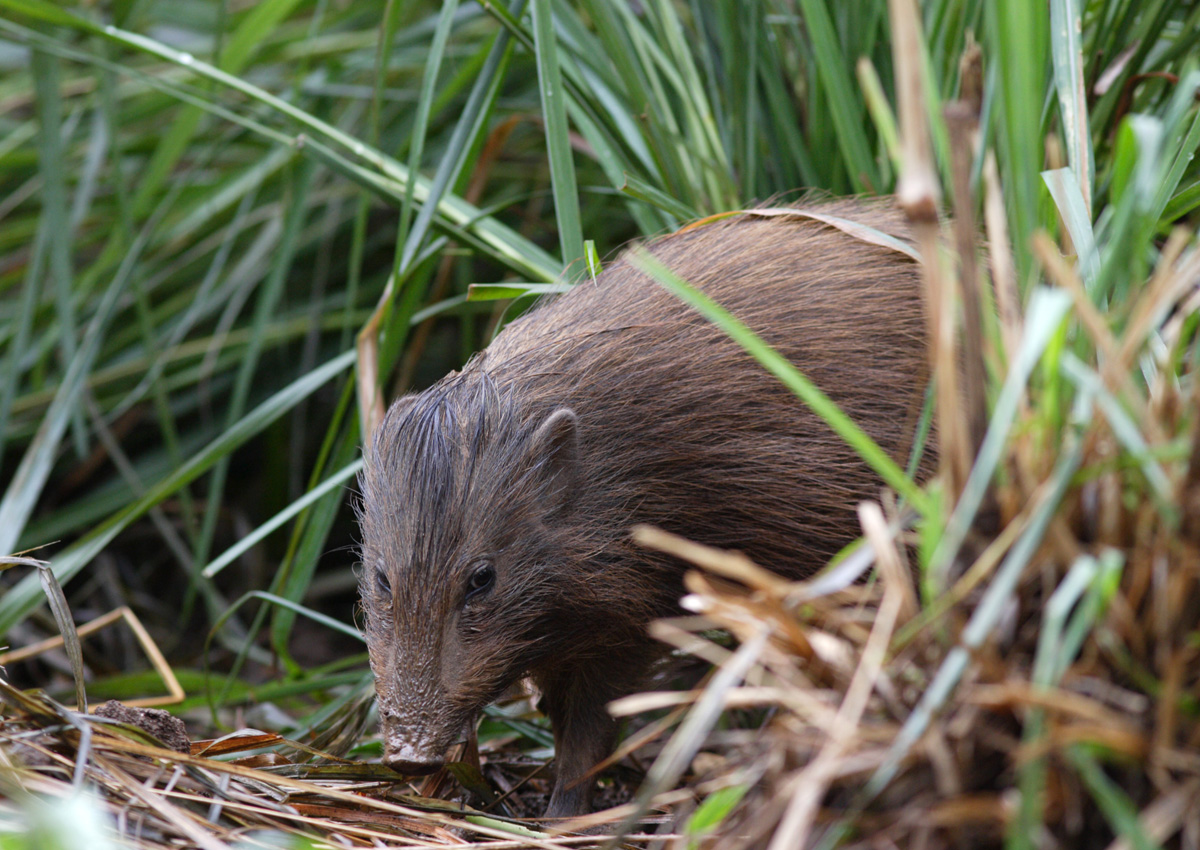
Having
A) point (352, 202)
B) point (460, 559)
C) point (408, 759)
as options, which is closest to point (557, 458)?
point (460, 559)

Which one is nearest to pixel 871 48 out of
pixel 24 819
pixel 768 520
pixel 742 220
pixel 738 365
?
pixel 742 220

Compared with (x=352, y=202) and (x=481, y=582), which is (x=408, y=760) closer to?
(x=481, y=582)

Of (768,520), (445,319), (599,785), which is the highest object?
(768,520)

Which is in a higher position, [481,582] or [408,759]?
[481,582]

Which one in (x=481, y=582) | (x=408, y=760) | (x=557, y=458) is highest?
(x=557, y=458)

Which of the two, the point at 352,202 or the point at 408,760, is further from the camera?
the point at 352,202

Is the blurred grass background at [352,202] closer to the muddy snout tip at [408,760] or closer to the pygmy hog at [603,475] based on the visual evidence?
the pygmy hog at [603,475]

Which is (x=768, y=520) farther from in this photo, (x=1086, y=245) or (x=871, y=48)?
(x=871, y=48)
